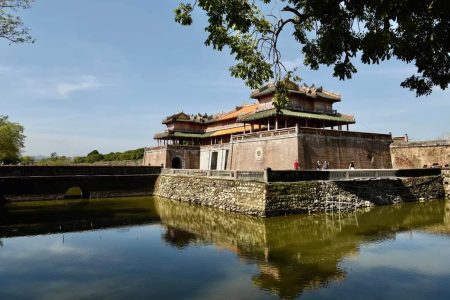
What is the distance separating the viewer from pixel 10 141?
51781 millimetres

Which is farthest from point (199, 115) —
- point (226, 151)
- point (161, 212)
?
point (161, 212)

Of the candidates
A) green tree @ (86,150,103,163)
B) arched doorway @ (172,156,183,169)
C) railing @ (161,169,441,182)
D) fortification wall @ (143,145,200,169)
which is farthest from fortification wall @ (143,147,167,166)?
green tree @ (86,150,103,163)

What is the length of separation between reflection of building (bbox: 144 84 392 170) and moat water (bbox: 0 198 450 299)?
689cm

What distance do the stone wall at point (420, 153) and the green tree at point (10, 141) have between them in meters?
49.3

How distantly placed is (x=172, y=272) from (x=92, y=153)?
6287 cm

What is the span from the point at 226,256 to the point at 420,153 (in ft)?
98.3

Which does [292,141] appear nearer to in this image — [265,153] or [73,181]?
[265,153]

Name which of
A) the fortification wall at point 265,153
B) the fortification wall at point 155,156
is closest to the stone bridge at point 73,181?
the fortification wall at point 265,153

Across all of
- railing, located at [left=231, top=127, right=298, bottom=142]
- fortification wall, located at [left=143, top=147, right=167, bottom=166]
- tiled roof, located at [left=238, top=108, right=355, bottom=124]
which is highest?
tiled roof, located at [left=238, top=108, right=355, bottom=124]

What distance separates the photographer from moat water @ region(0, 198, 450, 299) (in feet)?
30.6

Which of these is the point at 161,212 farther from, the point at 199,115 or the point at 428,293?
the point at 199,115

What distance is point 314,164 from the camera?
26.5 metres

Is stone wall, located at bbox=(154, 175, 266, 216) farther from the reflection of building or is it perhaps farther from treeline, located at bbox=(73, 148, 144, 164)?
treeline, located at bbox=(73, 148, 144, 164)

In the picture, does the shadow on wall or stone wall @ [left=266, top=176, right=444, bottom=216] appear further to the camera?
the shadow on wall
